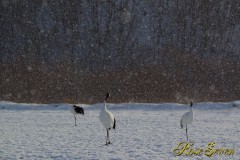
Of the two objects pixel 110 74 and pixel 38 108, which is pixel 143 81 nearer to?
pixel 110 74

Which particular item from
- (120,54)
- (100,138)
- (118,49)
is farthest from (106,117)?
(118,49)

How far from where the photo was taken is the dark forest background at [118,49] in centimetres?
5866

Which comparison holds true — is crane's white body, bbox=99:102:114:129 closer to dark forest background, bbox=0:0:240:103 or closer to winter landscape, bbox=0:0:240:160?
winter landscape, bbox=0:0:240:160

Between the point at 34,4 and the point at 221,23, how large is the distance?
33858 mm

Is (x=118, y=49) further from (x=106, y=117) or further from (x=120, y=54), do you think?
(x=106, y=117)

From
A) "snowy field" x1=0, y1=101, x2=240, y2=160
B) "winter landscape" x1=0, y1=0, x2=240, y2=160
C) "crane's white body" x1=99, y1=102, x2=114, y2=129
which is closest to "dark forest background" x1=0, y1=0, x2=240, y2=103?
"winter landscape" x1=0, y1=0, x2=240, y2=160

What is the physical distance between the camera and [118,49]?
72.4 metres

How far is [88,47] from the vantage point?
7144 centimetres

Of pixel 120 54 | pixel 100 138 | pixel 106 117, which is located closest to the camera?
pixel 106 117

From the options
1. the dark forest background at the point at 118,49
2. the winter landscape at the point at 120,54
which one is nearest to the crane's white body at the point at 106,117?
the winter landscape at the point at 120,54

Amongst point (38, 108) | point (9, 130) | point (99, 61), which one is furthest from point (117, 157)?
point (99, 61)

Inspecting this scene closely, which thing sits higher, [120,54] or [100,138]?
[120,54]

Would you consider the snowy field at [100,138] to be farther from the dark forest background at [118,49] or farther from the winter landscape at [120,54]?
the dark forest background at [118,49]

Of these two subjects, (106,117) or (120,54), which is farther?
(120,54)
